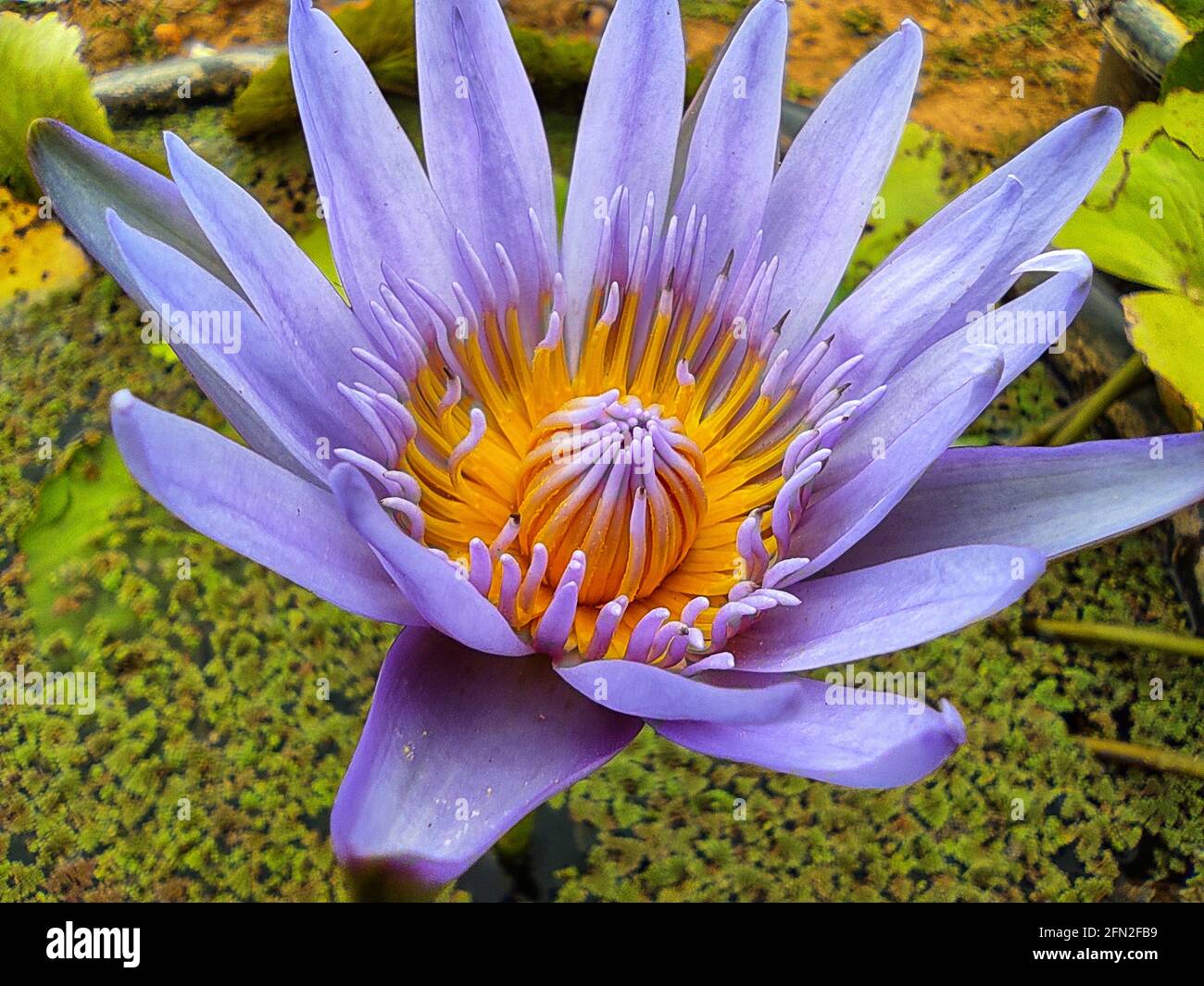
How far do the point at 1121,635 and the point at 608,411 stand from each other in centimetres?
102

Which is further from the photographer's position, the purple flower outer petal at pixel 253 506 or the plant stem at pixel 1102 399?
the plant stem at pixel 1102 399

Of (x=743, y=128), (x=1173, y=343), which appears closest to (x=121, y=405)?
(x=743, y=128)

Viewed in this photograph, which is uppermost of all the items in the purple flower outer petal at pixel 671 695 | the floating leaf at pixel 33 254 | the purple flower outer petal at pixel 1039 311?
the purple flower outer petal at pixel 1039 311

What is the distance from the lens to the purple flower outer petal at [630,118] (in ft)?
4.18

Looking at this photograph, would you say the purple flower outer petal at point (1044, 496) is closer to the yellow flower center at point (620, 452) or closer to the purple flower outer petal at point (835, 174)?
the yellow flower center at point (620, 452)

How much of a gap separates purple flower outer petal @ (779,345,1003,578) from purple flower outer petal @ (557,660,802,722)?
0.71ft

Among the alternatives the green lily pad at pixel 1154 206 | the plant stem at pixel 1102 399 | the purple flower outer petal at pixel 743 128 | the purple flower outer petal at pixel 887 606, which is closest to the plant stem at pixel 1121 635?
the plant stem at pixel 1102 399

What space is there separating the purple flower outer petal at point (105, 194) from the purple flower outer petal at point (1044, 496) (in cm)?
84

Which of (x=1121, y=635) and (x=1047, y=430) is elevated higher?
(x=1047, y=430)

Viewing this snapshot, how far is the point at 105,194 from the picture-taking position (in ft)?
4.07

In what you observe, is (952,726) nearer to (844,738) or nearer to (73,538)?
(844,738)

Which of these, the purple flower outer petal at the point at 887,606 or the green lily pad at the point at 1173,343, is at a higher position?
the green lily pad at the point at 1173,343

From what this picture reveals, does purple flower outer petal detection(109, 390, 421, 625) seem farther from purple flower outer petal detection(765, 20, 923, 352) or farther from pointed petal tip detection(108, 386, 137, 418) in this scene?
purple flower outer petal detection(765, 20, 923, 352)

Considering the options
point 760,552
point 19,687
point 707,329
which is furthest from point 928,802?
point 19,687
